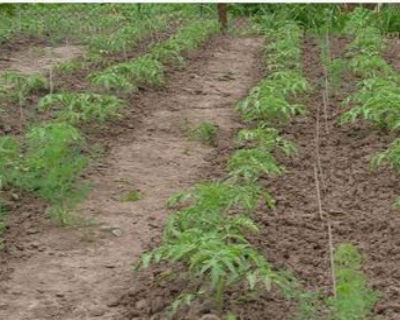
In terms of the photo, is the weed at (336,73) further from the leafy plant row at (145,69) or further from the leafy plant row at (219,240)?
the leafy plant row at (219,240)

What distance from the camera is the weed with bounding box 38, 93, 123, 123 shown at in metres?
5.95

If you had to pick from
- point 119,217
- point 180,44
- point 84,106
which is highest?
point 84,106

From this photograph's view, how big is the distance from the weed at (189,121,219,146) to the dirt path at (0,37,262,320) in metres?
0.08

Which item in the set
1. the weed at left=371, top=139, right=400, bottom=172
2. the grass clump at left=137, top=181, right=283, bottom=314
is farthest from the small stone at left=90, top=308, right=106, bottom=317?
the weed at left=371, top=139, right=400, bottom=172

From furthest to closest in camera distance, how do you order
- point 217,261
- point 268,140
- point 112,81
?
point 112,81
point 268,140
point 217,261

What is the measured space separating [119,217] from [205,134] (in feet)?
5.55

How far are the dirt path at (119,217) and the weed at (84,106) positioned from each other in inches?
10.1

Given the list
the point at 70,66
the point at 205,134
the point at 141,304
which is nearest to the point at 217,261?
the point at 141,304

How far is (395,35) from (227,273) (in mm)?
9917

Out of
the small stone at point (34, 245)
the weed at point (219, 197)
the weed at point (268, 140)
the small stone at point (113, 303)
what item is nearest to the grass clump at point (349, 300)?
the weed at point (219, 197)

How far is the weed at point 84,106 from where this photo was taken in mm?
5945

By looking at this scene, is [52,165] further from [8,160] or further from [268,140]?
[268,140]

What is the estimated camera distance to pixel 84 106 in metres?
6.09

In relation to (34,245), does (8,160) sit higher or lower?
higher
